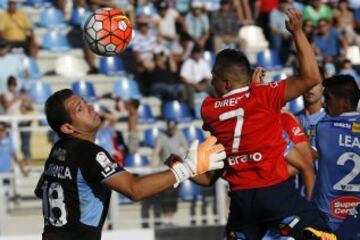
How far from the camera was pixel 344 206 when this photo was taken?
27.4 ft

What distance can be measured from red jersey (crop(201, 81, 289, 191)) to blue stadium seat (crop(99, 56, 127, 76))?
1135cm

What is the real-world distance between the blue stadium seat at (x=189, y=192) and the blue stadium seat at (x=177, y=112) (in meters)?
3.57

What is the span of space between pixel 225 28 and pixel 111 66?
2343 millimetres

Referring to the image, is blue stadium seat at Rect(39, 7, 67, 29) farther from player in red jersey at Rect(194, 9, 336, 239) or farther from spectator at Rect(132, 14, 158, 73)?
player in red jersey at Rect(194, 9, 336, 239)

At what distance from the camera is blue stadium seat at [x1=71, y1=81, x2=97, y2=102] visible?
17.6m

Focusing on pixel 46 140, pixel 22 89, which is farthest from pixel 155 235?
pixel 22 89

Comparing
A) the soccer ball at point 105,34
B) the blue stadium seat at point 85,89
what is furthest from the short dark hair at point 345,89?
the blue stadium seat at point 85,89

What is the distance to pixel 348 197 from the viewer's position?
833cm

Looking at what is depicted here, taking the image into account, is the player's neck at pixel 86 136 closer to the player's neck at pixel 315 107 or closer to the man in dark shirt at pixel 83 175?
the man in dark shirt at pixel 83 175

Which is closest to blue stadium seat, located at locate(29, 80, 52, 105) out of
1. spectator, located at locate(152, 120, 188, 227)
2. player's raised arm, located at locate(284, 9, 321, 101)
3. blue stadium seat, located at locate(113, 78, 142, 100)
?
blue stadium seat, located at locate(113, 78, 142, 100)

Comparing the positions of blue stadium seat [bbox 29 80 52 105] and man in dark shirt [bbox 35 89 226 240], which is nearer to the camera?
man in dark shirt [bbox 35 89 226 240]

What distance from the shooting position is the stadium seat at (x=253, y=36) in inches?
790

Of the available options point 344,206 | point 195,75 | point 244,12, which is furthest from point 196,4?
point 344,206

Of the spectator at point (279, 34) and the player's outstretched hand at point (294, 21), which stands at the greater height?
the player's outstretched hand at point (294, 21)
